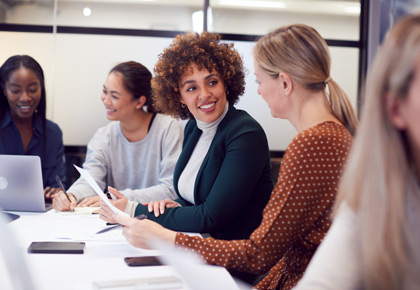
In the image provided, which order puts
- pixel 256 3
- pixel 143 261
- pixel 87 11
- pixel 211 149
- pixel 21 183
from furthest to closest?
pixel 256 3
pixel 87 11
pixel 21 183
pixel 211 149
pixel 143 261

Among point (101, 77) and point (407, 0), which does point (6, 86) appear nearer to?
point (101, 77)

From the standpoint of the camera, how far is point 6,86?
3039 mm

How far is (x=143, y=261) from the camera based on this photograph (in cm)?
134

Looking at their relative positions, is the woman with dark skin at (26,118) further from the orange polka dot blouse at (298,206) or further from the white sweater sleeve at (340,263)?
the white sweater sleeve at (340,263)

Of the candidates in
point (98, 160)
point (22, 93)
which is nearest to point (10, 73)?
point (22, 93)

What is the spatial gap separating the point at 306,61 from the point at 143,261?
744 mm

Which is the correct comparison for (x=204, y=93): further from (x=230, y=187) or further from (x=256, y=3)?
Answer: (x=256, y=3)

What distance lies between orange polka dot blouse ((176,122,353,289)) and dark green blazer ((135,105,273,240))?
0.37m

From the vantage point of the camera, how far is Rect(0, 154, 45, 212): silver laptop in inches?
77.6

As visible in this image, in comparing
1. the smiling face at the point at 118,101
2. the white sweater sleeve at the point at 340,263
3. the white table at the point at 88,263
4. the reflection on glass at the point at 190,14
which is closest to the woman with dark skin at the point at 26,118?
the smiling face at the point at 118,101

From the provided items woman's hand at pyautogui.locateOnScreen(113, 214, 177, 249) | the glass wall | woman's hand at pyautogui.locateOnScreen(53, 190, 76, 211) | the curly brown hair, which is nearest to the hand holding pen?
woman's hand at pyautogui.locateOnScreen(53, 190, 76, 211)

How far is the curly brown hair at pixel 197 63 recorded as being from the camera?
2.12 m

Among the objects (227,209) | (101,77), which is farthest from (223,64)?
(101,77)

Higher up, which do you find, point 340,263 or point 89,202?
point 340,263
